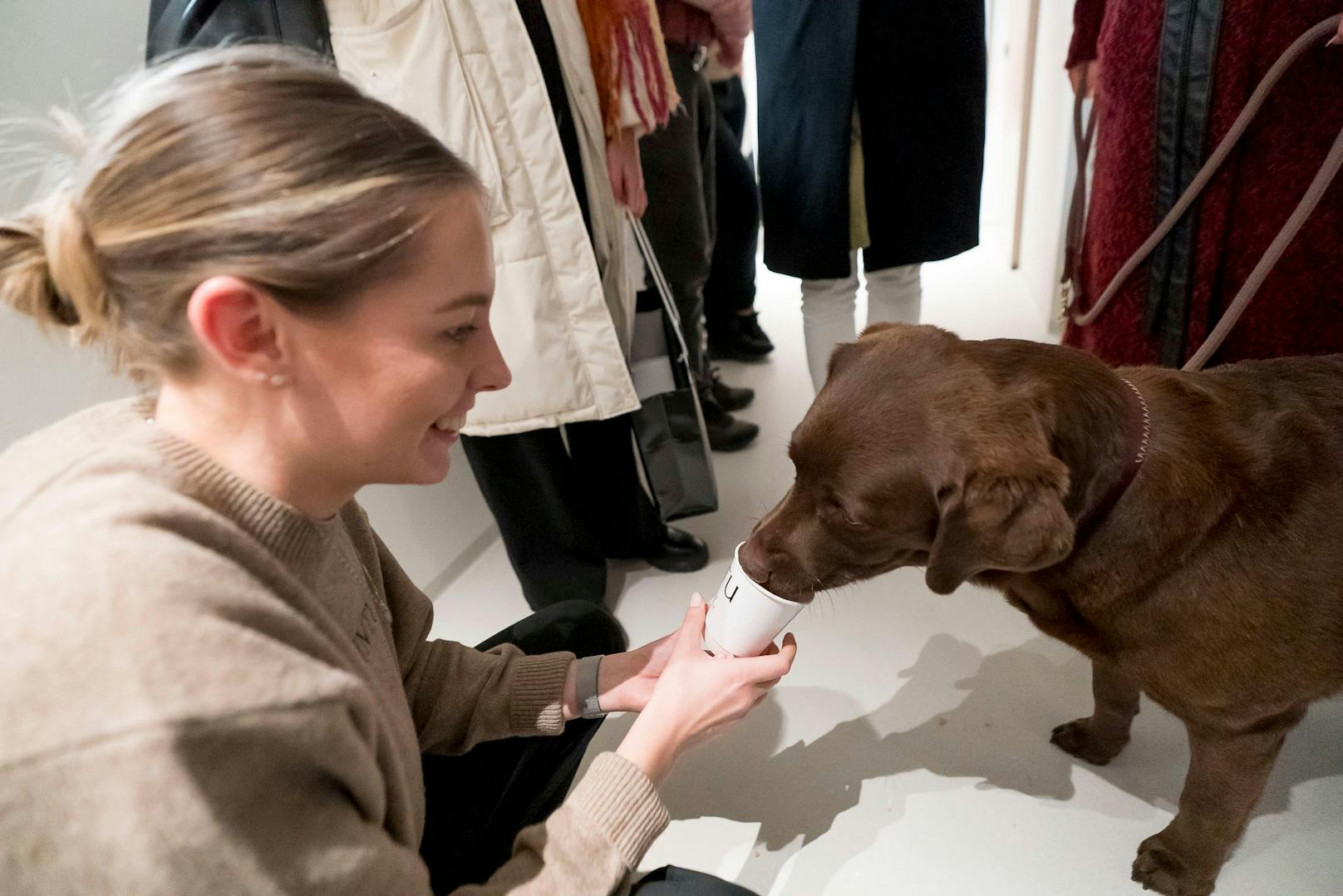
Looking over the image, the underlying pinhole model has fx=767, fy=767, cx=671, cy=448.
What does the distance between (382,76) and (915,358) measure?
1.00 metres

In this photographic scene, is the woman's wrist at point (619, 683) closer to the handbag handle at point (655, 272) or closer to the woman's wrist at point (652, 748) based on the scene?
the woman's wrist at point (652, 748)

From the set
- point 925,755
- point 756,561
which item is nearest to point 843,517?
point 756,561

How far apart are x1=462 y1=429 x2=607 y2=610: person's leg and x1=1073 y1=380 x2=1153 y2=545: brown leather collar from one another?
1096 mm

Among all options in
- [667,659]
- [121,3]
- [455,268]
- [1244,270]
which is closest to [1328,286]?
[1244,270]

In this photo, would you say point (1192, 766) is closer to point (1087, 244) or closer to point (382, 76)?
point (1087, 244)

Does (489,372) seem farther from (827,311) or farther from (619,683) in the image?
(827,311)

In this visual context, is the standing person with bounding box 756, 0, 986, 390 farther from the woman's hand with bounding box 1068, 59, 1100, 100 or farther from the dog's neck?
the dog's neck

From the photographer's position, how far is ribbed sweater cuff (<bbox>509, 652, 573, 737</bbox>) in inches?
43.8

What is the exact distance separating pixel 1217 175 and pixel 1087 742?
3.45 feet

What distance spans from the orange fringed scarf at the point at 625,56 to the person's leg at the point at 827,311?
2.17 ft

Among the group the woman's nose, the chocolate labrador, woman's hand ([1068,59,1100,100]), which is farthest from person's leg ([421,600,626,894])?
woman's hand ([1068,59,1100,100])

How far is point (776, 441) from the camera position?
2.68 m

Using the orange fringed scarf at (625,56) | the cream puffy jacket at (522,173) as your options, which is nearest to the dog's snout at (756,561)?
the cream puffy jacket at (522,173)

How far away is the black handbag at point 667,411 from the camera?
70.1 inches
